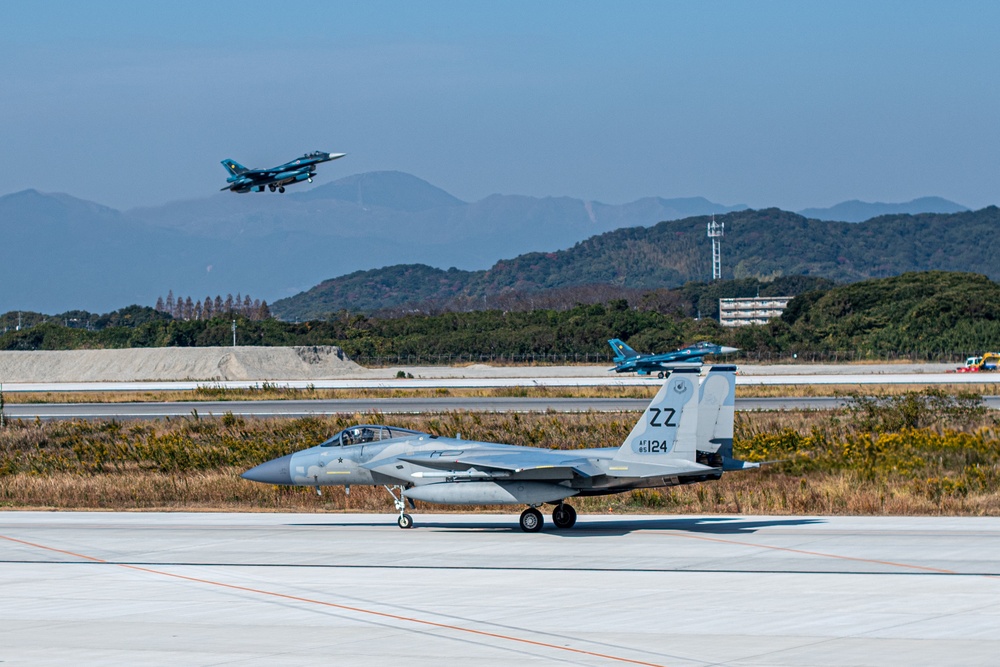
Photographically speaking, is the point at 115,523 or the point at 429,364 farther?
the point at 429,364

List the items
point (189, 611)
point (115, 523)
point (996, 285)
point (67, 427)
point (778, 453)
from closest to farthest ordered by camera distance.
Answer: point (189, 611), point (115, 523), point (778, 453), point (67, 427), point (996, 285)

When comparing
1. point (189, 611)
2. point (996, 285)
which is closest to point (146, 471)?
point (189, 611)

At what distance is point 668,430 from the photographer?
20.5m

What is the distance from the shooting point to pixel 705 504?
2452 cm

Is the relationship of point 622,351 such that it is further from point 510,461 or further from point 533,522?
point 510,461

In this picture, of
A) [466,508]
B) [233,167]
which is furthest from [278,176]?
[466,508]

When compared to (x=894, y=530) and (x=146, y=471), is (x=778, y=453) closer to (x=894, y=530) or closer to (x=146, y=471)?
(x=894, y=530)

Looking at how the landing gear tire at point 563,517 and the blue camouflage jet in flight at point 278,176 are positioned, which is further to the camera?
the blue camouflage jet in flight at point 278,176

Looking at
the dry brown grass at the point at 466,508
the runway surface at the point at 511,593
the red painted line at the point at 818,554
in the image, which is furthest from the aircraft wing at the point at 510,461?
the dry brown grass at the point at 466,508

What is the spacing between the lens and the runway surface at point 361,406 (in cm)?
4853

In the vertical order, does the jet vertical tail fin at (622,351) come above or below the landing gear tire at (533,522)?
above

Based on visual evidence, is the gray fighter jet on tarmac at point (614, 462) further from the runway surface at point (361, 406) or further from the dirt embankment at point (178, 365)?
the dirt embankment at point (178, 365)

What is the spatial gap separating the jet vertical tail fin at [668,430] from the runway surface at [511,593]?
1.43 m

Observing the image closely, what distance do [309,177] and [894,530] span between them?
39630mm
